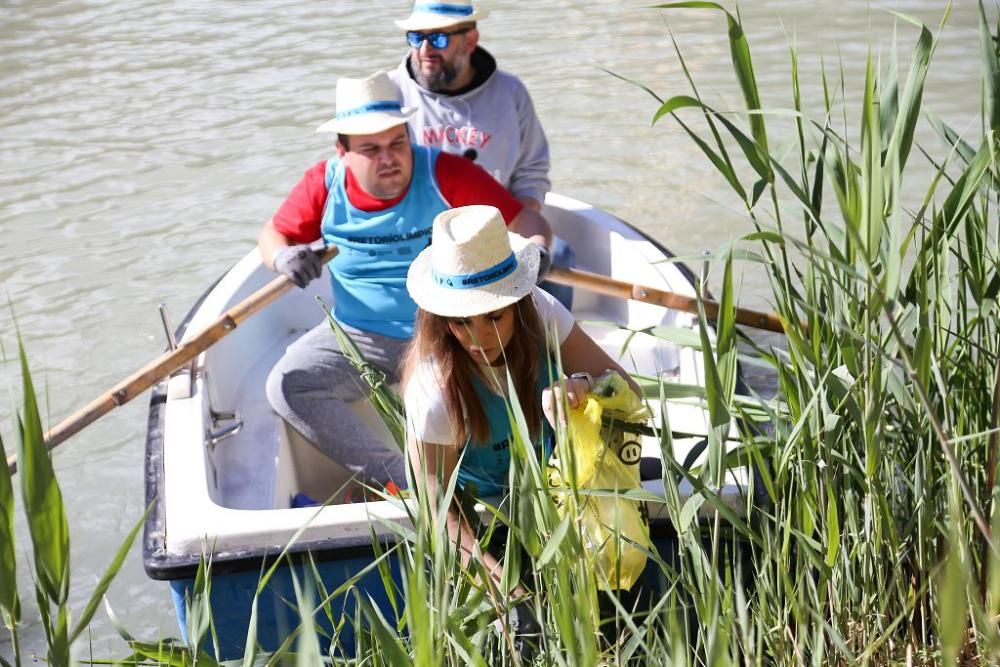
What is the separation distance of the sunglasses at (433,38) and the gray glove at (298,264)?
855mm

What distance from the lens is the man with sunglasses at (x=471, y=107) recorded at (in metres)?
3.56

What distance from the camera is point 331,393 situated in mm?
3014

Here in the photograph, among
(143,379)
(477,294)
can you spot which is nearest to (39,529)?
(477,294)

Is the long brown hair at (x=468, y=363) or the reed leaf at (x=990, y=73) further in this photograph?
the long brown hair at (x=468, y=363)

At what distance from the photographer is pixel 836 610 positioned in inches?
66.1

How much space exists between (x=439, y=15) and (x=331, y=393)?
1221 mm

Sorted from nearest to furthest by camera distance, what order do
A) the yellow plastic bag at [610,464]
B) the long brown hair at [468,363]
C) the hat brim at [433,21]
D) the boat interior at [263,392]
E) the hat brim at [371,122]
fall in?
the yellow plastic bag at [610,464] < the long brown hair at [468,363] < the boat interior at [263,392] < the hat brim at [371,122] < the hat brim at [433,21]

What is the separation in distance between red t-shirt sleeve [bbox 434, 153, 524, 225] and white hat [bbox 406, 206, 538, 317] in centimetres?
93

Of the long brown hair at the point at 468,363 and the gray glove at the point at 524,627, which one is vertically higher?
the long brown hair at the point at 468,363

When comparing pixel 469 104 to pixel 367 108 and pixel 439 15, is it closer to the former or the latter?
pixel 439 15

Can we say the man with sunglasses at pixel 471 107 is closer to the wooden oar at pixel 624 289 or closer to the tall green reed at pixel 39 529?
the wooden oar at pixel 624 289

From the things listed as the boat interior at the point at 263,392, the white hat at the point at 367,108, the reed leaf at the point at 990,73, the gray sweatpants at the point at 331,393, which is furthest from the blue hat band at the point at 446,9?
the reed leaf at the point at 990,73

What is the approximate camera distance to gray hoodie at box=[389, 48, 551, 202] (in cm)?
366

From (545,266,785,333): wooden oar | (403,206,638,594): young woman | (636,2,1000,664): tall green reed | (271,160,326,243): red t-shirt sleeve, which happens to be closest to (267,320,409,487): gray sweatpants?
(271,160,326,243): red t-shirt sleeve
